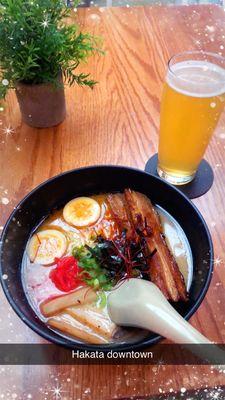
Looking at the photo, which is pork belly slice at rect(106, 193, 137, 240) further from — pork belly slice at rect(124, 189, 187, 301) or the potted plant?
the potted plant

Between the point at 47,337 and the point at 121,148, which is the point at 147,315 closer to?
the point at 47,337

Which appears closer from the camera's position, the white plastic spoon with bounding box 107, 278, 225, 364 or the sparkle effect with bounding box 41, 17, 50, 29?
the white plastic spoon with bounding box 107, 278, 225, 364

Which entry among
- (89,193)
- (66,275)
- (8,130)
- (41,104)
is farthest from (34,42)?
(66,275)

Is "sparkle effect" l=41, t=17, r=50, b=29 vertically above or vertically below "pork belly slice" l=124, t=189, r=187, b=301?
above

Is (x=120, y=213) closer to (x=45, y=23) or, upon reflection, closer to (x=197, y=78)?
(x=197, y=78)

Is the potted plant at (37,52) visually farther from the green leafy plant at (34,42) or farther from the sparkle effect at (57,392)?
the sparkle effect at (57,392)

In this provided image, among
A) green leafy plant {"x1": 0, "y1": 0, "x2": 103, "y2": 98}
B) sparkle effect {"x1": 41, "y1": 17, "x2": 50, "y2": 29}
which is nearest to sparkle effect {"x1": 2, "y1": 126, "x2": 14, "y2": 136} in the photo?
green leafy plant {"x1": 0, "y1": 0, "x2": 103, "y2": 98}
